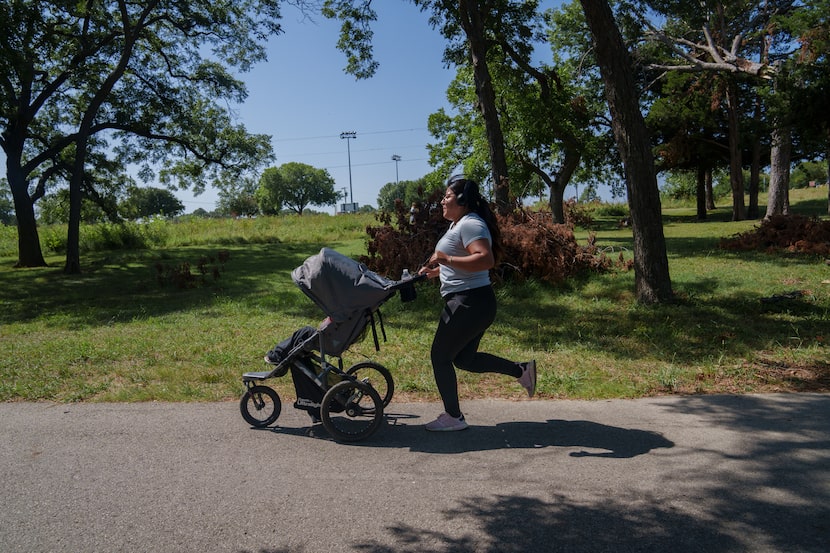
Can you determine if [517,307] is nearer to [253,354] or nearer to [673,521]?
[253,354]

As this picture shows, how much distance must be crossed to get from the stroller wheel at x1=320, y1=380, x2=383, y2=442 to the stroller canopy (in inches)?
22.5

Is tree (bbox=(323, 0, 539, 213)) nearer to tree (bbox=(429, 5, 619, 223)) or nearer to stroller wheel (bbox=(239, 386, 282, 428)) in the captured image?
tree (bbox=(429, 5, 619, 223))

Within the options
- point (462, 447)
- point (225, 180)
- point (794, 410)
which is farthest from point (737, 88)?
point (462, 447)

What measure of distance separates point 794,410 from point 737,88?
28.5 metres

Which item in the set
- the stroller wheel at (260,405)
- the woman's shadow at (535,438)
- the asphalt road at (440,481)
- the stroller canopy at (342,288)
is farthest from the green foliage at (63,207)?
the woman's shadow at (535,438)

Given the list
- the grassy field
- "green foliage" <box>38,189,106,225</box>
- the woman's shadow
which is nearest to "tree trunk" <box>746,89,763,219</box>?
the grassy field

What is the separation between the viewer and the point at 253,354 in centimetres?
762

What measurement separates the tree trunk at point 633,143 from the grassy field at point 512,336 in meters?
0.76

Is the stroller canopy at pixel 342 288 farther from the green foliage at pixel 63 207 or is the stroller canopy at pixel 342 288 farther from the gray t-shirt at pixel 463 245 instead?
the green foliage at pixel 63 207

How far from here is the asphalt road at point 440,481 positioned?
10.5ft

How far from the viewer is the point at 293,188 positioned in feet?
426

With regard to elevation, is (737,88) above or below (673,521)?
above

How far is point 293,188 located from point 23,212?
109800 millimetres

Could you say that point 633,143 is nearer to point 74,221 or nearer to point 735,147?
point 74,221
